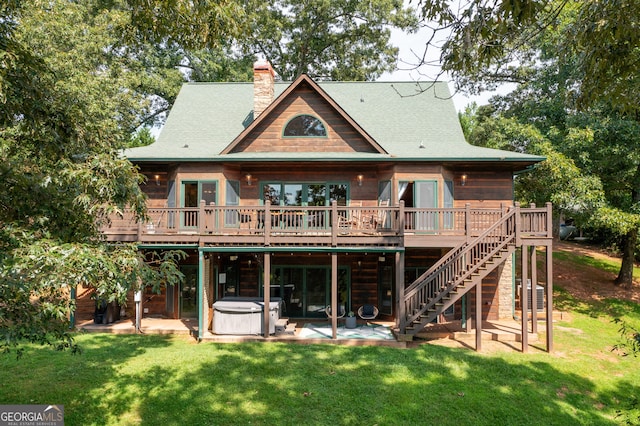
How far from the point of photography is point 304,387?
28.5ft

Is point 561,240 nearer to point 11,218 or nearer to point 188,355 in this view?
point 188,355

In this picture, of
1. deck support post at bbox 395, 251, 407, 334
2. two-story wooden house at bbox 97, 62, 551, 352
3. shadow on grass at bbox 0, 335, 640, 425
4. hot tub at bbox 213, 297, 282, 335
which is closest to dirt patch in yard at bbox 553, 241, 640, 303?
two-story wooden house at bbox 97, 62, 551, 352

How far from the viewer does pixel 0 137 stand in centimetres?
609

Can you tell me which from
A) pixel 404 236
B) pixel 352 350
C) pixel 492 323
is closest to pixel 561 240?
pixel 492 323

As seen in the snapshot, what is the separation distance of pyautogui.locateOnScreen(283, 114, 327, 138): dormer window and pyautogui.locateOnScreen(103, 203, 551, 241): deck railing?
135 inches

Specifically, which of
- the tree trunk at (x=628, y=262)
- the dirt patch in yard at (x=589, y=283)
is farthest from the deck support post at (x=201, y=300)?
the tree trunk at (x=628, y=262)

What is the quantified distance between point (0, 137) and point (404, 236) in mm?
9938

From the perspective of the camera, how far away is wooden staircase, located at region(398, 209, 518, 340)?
38.2ft

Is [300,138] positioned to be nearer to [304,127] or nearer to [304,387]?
[304,127]

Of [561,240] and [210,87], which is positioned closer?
[210,87]

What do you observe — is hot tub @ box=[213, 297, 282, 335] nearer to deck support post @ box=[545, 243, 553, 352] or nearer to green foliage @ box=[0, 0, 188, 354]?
green foliage @ box=[0, 0, 188, 354]

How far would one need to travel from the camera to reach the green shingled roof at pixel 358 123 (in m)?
14.2

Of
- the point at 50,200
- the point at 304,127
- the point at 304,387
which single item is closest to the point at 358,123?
the point at 304,127

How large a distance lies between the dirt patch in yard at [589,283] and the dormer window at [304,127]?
14516 millimetres
